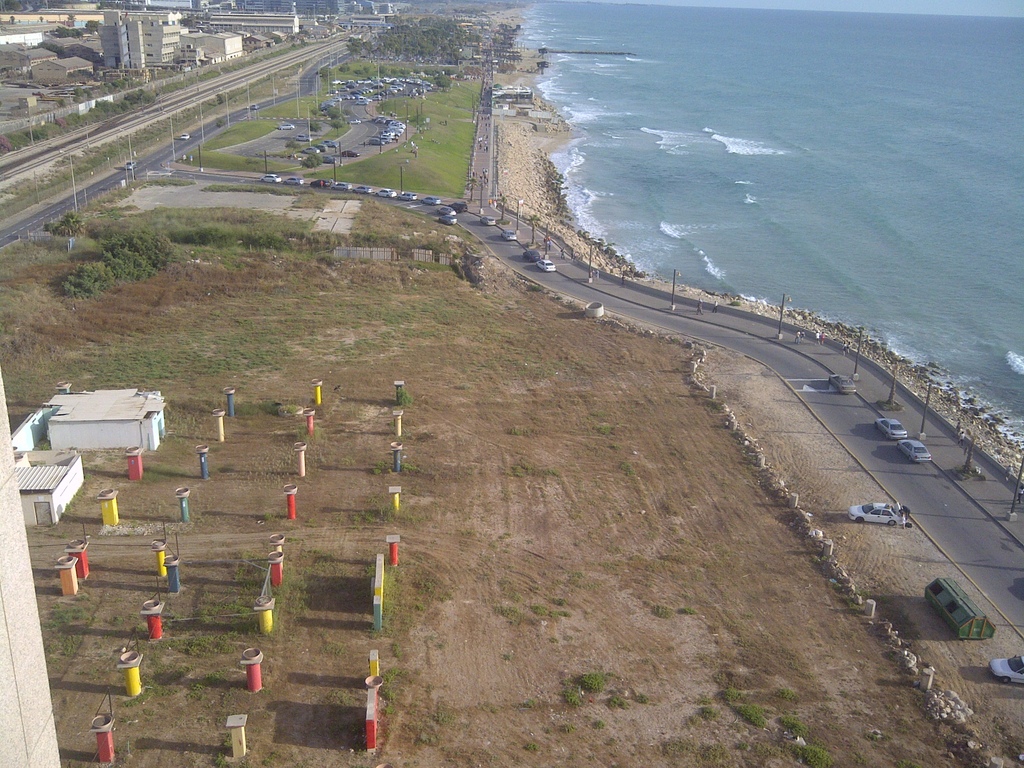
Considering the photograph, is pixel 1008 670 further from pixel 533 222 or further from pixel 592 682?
pixel 533 222

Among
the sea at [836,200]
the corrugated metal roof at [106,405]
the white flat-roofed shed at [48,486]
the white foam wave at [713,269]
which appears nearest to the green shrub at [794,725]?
the white flat-roofed shed at [48,486]

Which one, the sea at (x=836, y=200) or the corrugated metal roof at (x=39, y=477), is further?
the sea at (x=836, y=200)

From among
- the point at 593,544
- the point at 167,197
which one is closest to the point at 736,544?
the point at 593,544

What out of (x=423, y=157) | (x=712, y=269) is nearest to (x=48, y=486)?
(x=712, y=269)

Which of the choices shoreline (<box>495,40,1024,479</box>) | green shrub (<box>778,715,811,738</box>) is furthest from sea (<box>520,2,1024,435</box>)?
green shrub (<box>778,715,811,738</box>)

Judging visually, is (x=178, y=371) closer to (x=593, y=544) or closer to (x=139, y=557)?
(x=139, y=557)

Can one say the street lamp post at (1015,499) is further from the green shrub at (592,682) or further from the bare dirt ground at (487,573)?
the green shrub at (592,682)
